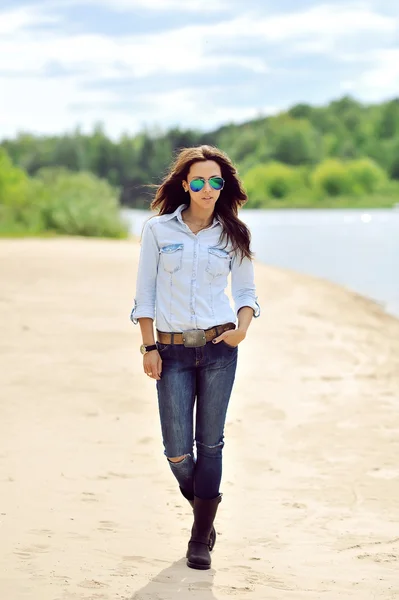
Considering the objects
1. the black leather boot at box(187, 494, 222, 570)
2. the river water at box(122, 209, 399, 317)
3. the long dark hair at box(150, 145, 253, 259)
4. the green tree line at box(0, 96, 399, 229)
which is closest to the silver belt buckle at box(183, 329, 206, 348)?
the long dark hair at box(150, 145, 253, 259)

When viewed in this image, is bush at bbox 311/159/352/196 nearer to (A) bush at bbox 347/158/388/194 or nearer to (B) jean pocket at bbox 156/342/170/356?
(A) bush at bbox 347/158/388/194

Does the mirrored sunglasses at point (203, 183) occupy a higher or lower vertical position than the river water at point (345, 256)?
higher

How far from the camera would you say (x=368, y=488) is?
629 cm

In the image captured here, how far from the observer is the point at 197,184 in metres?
4.30

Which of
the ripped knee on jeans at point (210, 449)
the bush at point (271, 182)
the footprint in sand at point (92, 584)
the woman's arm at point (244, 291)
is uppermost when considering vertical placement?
the woman's arm at point (244, 291)

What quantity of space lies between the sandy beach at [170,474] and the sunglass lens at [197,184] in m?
1.65

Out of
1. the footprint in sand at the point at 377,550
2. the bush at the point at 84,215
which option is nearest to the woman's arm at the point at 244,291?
the footprint in sand at the point at 377,550

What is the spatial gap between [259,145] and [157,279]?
128 m

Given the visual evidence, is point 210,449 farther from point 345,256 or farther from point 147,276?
point 345,256

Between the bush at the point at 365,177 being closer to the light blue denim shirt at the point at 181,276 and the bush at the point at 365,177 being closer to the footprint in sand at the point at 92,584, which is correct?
the light blue denim shirt at the point at 181,276

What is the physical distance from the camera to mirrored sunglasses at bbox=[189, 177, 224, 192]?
430 cm

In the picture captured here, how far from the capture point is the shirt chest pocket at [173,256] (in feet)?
13.9

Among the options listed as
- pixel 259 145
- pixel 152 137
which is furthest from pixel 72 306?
pixel 259 145

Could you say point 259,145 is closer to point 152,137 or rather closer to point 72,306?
point 152,137
